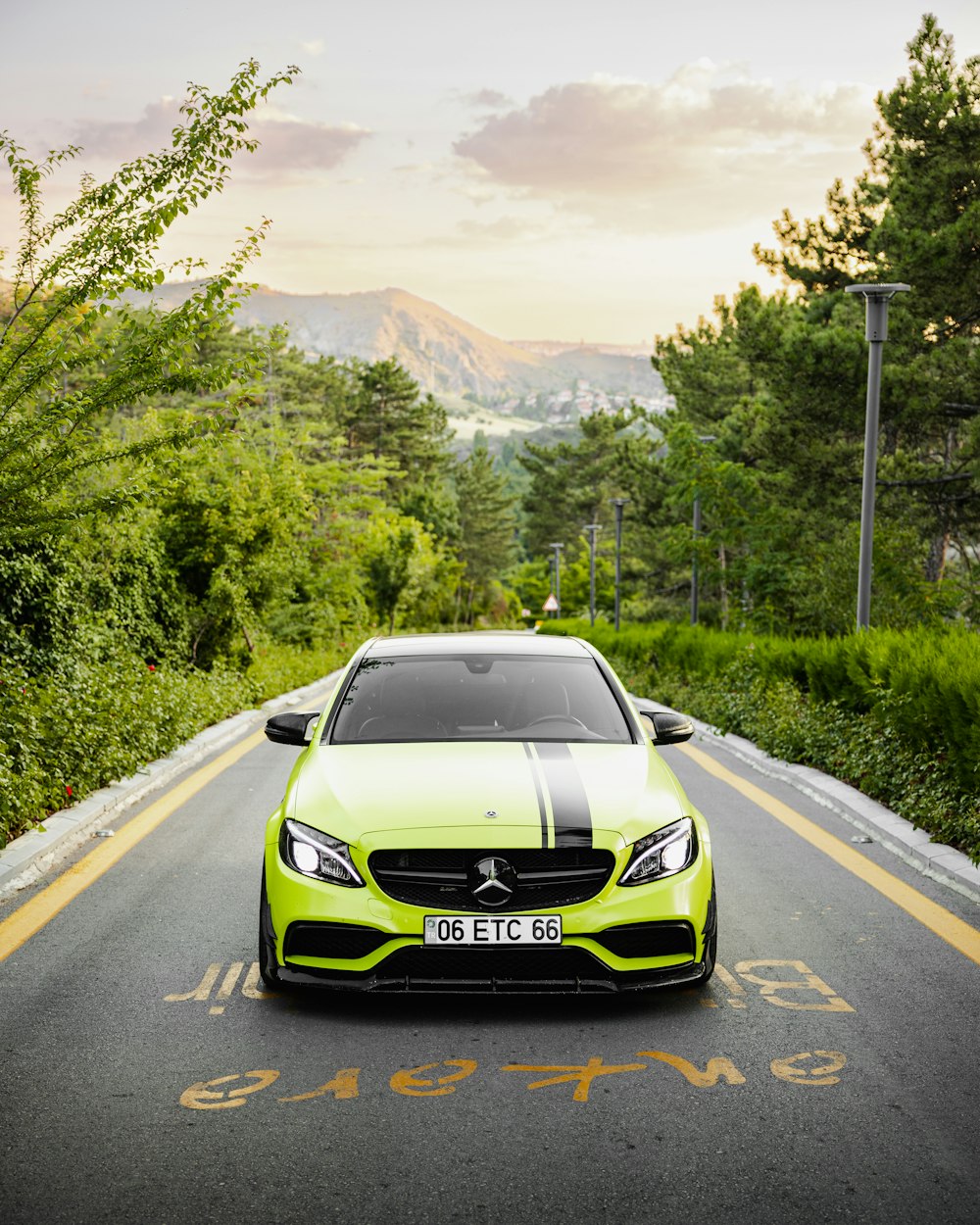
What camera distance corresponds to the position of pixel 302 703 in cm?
2394

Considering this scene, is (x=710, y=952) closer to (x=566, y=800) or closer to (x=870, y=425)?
(x=566, y=800)

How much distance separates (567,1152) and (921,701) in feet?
22.7

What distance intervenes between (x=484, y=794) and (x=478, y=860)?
39cm

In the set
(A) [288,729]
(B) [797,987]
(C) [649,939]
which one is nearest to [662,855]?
(C) [649,939]

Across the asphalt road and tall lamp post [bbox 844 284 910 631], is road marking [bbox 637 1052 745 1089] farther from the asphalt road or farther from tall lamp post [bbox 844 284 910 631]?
tall lamp post [bbox 844 284 910 631]

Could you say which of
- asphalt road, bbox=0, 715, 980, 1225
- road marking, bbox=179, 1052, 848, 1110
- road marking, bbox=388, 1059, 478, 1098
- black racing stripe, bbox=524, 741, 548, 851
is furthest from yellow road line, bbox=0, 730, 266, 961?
black racing stripe, bbox=524, 741, 548, 851

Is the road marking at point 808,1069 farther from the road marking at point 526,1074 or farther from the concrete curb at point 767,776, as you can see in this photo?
the concrete curb at point 767,776

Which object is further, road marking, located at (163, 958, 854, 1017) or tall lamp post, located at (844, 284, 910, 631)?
tall lamp post, located at (844, 284, 910, 631)

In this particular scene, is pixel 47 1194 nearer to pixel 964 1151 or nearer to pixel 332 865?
pixel 332 865

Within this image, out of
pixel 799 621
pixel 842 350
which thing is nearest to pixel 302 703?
pixel 799 621

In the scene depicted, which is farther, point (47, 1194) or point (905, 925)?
point (905, 925)

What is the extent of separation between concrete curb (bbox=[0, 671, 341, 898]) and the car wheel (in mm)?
2682

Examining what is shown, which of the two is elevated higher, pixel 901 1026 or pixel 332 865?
pixel 332 865

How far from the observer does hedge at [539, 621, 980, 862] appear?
8977mm
